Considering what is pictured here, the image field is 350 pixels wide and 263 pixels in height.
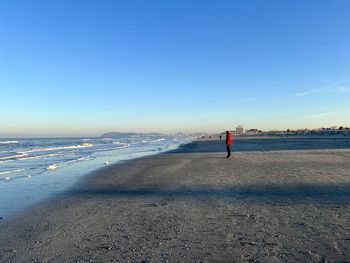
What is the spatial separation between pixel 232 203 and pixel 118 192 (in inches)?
184

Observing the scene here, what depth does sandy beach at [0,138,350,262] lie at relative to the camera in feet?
18.9

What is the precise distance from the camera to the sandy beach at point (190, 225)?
18.9 feet

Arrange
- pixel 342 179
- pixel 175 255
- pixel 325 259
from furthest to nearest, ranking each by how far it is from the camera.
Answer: pixel 342 179, pixel 175 255, pixel 325 259

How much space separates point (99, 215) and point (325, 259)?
5.56 metres

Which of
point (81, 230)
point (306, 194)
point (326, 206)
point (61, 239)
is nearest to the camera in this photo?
point (61, 239)

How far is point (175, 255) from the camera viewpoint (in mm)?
5664

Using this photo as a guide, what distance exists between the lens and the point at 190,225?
7453 mm

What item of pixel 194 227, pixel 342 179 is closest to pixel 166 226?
pixel 194 227

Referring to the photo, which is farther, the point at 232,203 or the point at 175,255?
the point at 232,203

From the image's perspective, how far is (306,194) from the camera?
10.5 m

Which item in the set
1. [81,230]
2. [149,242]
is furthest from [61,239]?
[149,242]

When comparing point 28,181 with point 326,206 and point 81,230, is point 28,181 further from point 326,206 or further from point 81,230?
point 326,206

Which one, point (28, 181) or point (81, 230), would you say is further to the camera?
point (28, 181)

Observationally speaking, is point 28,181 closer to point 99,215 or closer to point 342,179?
point 99,215
